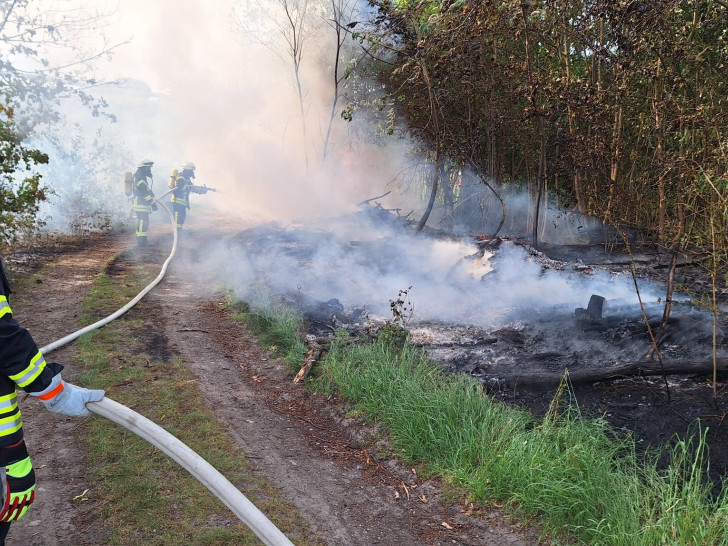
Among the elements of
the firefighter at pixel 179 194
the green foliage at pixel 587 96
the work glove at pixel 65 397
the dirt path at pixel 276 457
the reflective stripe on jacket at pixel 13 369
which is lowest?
the dirt path at pixel 276 457

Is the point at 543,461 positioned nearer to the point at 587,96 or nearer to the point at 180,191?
the point at 587,96

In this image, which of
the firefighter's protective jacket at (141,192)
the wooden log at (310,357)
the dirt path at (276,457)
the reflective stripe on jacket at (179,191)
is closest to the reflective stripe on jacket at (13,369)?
the dirt path at (276,457)

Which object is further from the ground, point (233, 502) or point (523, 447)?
point (233, 502)

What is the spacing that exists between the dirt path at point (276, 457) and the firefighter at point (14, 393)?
85 centimetres

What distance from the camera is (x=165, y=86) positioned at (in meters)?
23.4

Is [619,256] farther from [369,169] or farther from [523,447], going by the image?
[369,169]

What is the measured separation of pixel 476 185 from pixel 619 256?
573 cm

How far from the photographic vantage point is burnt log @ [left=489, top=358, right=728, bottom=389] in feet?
17.0

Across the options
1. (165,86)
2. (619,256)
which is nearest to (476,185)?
(619,256)

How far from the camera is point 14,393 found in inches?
99.2

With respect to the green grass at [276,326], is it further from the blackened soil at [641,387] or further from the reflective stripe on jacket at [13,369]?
the reflective stripe on jacket at [13,369]

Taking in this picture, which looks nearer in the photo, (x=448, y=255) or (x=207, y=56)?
(x=448, y=255)

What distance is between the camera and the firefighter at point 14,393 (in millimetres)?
2377

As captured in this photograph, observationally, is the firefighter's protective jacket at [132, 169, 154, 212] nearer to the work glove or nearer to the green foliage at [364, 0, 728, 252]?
the green foliage at [364, 0, 728, 252]
